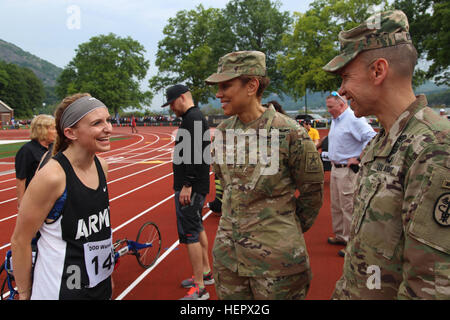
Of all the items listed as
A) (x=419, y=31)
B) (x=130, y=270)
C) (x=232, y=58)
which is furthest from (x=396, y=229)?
(x=419, y=31)

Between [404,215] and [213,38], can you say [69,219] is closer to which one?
[404,215]

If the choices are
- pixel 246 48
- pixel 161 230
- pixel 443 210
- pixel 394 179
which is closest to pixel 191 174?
pixel 394 179

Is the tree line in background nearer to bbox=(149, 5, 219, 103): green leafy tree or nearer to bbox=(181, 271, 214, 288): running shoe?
bbox=(149, 5, 219, 103): green leafy tree

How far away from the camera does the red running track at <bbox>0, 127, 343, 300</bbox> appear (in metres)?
4.18

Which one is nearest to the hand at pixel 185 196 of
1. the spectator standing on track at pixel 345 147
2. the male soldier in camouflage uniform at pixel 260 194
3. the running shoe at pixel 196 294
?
the running shoe at pixel 196 294

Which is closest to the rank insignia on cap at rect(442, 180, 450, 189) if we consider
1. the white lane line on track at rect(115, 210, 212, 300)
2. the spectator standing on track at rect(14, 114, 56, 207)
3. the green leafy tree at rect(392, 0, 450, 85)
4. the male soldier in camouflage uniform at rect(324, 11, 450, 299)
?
the male soldier in camouflage uniform at rect(324, 11, 450, 299)

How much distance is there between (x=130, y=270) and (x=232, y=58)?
11.5 ft

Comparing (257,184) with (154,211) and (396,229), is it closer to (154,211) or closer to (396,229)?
(396,229)

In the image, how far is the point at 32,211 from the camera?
1910mm

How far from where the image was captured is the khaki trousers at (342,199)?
5.03 meters

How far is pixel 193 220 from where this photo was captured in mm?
3809

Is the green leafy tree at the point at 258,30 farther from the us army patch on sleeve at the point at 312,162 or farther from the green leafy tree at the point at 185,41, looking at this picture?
the us army patch on sleeve at the point at 312,162

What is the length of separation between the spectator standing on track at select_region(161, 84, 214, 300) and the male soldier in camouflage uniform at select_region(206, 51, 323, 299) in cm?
131

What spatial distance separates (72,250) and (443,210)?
187cm
